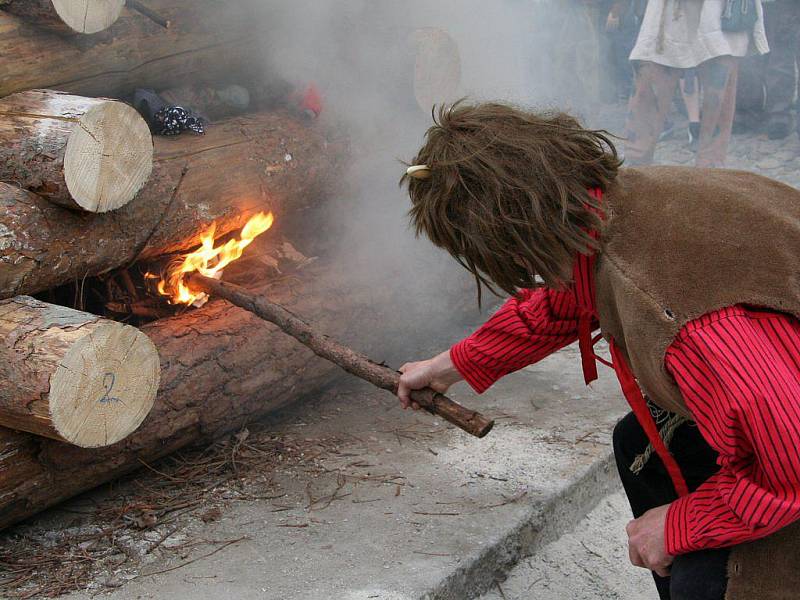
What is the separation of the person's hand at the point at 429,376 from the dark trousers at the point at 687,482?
0.53 metres

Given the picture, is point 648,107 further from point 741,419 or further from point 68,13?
point 741,419

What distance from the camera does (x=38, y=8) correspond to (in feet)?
11.1

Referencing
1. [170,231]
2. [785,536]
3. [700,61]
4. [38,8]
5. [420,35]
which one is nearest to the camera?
[785,536]

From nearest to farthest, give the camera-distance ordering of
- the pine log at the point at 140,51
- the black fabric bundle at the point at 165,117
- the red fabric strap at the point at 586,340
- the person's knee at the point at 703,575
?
the person's knee at the point at 703,575 → the red fabric strap at the point at 586,340 → the pine log at the point at 140,51 → the black fabric bundle at the point at 165,117

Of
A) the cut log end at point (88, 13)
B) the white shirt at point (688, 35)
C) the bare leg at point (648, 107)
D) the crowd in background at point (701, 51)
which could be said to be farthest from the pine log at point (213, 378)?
the white shirt at point (688, 35)

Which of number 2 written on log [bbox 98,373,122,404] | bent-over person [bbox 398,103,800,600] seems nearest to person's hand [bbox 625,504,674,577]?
bent-over person [bbox 398,103,800,600]

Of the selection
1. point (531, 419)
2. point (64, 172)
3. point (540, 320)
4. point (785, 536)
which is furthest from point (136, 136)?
point (785, 536)

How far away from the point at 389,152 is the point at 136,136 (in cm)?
220

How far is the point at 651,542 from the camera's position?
1.93m

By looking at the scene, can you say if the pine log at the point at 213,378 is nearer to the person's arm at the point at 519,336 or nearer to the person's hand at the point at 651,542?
the person's arm at the point at 519,336

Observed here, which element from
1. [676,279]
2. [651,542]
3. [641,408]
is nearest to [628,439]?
[641,408]

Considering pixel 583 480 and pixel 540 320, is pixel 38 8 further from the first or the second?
pixel 583 480

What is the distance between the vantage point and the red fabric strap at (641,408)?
6.77 ft

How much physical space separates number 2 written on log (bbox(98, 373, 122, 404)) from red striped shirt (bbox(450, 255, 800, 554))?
71.3 inches
